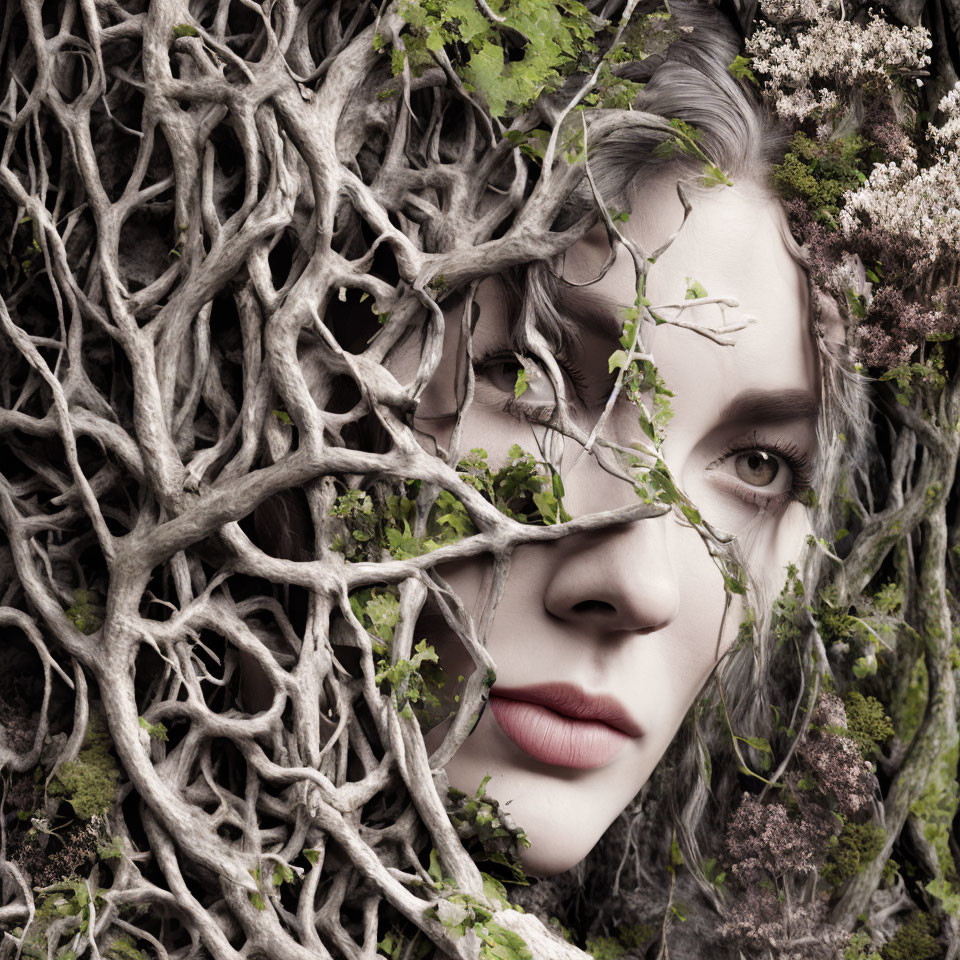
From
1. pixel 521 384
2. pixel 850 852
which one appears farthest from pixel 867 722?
pixel 521 384

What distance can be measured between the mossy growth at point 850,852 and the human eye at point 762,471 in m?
0.84

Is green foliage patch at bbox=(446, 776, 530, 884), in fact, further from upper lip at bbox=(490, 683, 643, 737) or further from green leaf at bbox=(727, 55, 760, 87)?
green leaf at bbox=(727, 55, 760, 87)

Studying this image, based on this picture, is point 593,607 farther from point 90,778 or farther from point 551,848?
point 90,778

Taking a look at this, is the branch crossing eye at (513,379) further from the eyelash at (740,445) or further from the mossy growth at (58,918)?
the mossy growth at (58,918)

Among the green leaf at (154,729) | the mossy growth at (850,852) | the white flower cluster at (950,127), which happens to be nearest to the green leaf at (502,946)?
the green leaf at (154,729)

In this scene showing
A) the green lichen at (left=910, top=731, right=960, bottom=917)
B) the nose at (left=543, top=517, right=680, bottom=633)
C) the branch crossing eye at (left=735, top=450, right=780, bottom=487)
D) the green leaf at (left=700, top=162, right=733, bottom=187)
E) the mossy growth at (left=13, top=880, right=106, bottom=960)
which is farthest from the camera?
the green lichen at (left=910, top=731, right=960, bottom=917)

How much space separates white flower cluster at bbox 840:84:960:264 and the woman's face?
0.27 metres

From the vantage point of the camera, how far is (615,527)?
219cm

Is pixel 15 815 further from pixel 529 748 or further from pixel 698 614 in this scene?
pixel 698 614

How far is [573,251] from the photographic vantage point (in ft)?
7.44

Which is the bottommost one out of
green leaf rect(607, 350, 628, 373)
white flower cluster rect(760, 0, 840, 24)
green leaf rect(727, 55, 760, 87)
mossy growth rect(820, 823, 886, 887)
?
mossy growth rect(820, 823, 886, 887)

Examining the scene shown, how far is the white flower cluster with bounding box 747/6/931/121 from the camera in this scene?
245 cm

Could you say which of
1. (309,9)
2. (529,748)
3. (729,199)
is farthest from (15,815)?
(729,199)

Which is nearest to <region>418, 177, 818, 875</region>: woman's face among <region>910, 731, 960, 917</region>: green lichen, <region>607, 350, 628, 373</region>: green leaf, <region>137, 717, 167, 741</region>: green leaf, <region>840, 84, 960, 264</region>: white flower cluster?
<region>607, 350, 628, 373</region>: green leaf
